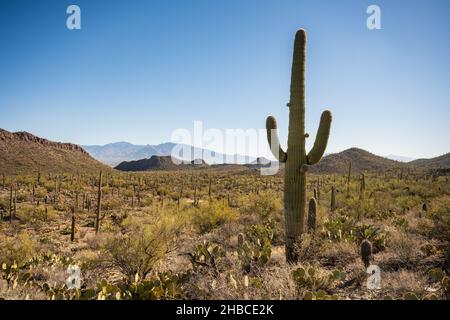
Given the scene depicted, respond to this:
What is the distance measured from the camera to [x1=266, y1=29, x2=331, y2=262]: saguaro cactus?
770 centimetres

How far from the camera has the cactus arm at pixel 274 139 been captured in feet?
27.0

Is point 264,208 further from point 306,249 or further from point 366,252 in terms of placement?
point 366,252

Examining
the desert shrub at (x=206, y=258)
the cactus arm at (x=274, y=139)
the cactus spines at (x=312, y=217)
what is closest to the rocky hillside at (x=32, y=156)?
the desert shrub at (x=206, y=258)

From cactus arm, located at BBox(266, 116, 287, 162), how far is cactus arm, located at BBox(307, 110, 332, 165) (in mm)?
780

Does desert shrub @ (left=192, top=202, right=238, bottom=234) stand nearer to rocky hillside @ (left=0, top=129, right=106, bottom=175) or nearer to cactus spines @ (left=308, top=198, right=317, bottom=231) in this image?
cactus spines @ (left=308, top=198, right=317, bottom=231)

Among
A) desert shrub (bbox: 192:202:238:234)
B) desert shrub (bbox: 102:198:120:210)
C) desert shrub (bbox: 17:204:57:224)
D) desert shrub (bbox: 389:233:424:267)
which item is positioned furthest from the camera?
desert shrub (bbox: 102:198:120:210)

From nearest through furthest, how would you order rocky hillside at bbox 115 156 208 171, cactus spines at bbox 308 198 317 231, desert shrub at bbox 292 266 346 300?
1. desert shrub at bbox 292 266 346 300
2. cactus spines at bbox 308 198 317 231
3. rocky hillside at bbox 115 156 208 171

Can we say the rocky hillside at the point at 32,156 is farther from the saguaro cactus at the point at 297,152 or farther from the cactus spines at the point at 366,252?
the cactus spines at the point at 366,252

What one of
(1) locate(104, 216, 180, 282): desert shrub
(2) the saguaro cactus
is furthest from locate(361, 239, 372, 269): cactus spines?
(1) locate(104, 216, 180, 282): desert shrub

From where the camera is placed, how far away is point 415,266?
23.5 ft

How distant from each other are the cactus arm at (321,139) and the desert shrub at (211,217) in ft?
22.6

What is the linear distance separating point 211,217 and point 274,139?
636cm

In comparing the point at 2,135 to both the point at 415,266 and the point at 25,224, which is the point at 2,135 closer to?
the point at 25,224
